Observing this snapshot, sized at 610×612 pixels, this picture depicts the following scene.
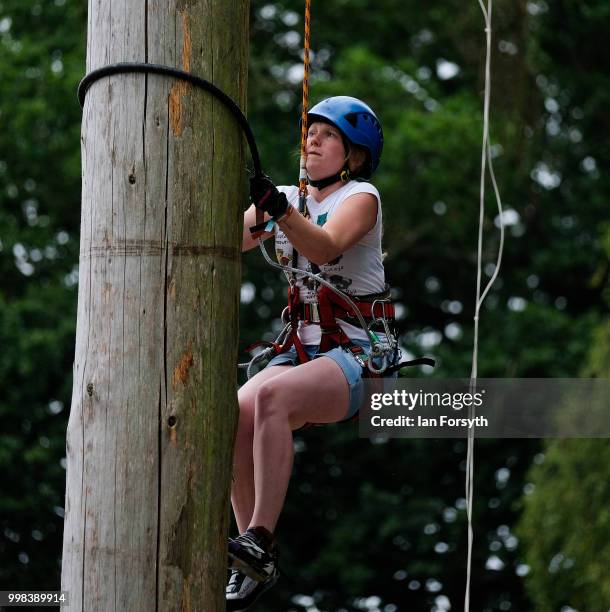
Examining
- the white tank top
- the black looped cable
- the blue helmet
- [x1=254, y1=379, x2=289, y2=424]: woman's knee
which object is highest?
the blue helmet

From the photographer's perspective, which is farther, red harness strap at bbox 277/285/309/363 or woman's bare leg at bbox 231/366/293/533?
red harness strap at bbox 277/285/309/363

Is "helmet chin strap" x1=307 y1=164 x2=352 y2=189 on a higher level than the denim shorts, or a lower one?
higher

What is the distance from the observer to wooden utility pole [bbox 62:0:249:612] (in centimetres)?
319

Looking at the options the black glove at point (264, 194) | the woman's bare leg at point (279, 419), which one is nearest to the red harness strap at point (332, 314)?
the woman's bare leg at point (279, 419)

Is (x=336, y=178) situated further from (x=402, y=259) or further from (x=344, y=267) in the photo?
(x=402, y=259)

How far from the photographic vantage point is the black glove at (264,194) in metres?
3.60

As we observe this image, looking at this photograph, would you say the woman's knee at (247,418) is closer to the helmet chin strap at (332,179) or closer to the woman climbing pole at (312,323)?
the woman climbing pole at (312,323)

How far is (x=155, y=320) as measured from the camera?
324cm

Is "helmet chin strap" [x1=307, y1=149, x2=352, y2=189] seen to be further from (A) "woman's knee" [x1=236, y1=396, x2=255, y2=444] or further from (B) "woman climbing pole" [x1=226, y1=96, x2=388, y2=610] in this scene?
(A) "woman's knee" [x1=236, y1=396, x2=255, y2=444]

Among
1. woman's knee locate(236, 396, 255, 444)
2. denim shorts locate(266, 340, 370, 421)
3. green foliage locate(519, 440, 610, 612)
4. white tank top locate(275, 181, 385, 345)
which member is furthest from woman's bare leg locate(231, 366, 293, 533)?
green foliage locate(519, 440, 610, 612)

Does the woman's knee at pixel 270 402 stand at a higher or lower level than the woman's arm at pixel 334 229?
lower
